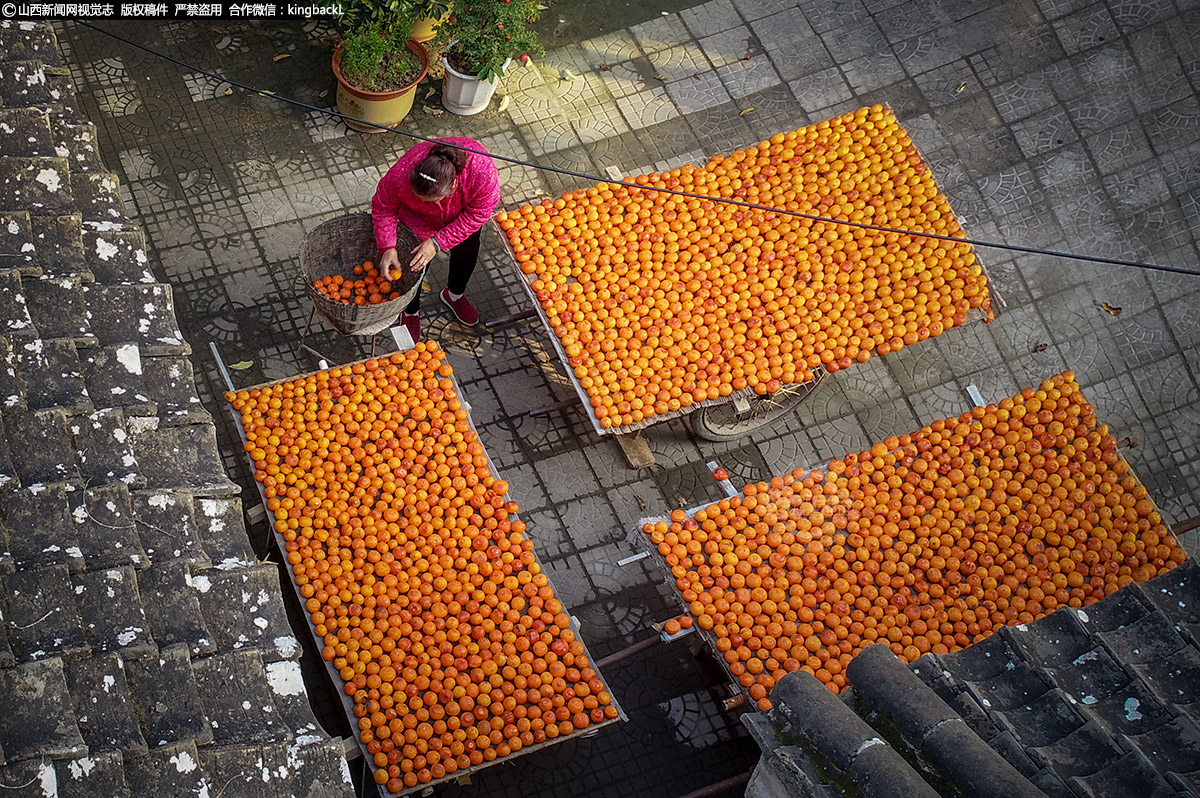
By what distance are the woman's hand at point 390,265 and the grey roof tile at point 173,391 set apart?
218 cm

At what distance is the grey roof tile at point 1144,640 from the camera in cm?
444

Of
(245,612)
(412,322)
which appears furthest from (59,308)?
(412,322)

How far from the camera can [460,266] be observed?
8125 mm

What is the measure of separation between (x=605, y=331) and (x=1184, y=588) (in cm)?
392

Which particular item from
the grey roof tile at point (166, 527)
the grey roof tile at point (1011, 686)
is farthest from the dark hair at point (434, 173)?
the grey roof tile at point (1011, 686)

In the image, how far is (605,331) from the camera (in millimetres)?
7355

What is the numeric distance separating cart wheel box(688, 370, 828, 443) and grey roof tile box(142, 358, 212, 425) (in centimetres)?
380

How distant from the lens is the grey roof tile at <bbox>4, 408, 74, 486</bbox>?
453 centimetres

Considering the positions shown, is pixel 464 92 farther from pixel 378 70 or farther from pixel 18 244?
pixel 18 244

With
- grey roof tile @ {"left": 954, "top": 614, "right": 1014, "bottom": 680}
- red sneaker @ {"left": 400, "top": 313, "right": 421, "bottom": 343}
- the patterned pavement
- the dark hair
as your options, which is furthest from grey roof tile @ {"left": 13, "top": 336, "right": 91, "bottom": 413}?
grey roof tile @ {"left": 954, "top": 614, "right": 1014, "bottom": 680}

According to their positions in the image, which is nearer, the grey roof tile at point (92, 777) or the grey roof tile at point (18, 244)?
the grey roof tile at point (92, 777)

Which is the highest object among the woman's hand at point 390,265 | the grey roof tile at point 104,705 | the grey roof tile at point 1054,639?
the grey roof tile at point 1054,639

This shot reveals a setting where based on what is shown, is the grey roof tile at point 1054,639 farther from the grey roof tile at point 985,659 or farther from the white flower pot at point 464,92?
the white flower pot at point 464,92

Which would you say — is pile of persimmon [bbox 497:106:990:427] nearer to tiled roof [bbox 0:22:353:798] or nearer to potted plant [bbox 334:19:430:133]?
potted plant [bbox 334:19:430:133]
